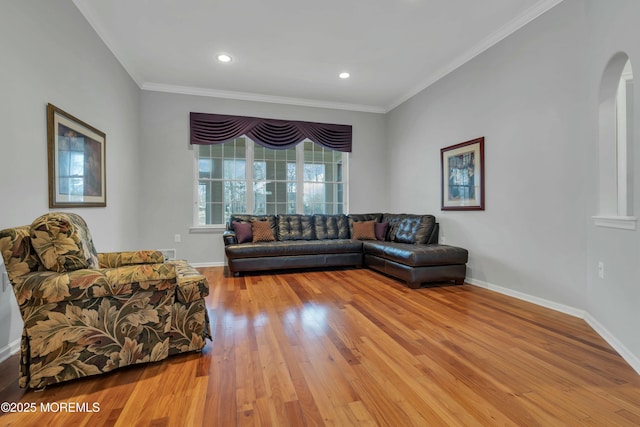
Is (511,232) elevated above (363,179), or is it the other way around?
(363,179)

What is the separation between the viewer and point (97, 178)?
130 inches

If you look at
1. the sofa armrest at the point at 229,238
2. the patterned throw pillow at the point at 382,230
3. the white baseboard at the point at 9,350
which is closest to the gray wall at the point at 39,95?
the white baseboard at the point at 9,350

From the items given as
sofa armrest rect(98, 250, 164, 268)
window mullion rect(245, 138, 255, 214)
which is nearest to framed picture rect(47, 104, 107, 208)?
sofa armrest rect(98, 250, 164, 268)

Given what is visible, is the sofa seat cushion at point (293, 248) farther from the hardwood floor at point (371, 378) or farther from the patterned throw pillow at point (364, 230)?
the hardwood floor at point (371, 378)

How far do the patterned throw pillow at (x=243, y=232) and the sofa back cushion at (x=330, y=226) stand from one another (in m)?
1.16

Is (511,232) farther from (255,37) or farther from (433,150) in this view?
(255,37)

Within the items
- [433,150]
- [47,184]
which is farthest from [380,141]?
[47,184]

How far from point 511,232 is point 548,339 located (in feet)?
4.62

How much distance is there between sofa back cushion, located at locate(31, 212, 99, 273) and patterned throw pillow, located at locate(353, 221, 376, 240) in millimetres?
4034

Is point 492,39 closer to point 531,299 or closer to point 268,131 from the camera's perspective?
point 531,299

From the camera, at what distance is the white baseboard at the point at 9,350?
6.33 feet

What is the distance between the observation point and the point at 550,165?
116 inches

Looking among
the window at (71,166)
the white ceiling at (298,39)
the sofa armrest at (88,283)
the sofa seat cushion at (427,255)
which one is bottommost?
the sofa seat cushion at (427,255)

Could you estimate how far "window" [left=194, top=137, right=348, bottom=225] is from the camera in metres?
5.27
